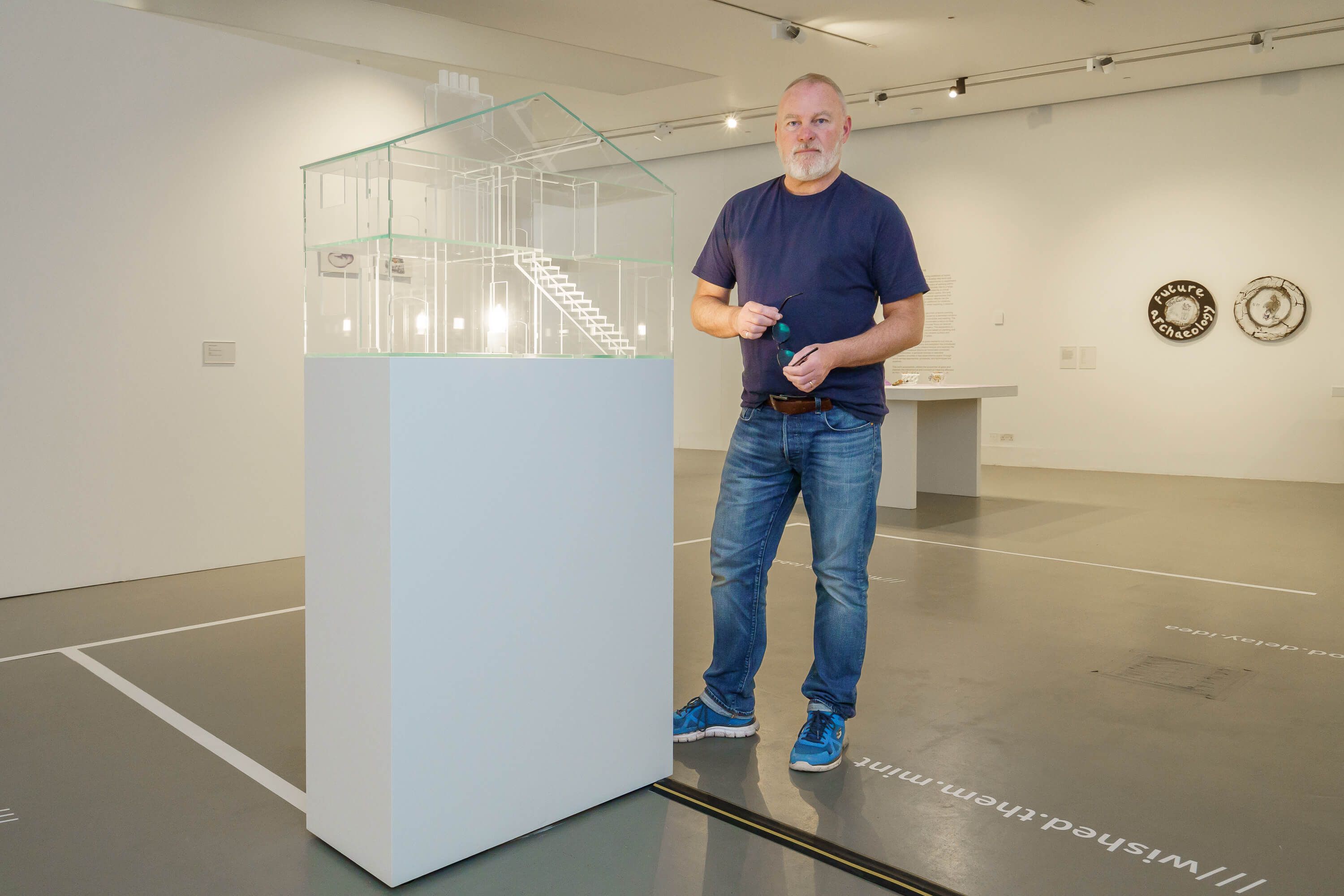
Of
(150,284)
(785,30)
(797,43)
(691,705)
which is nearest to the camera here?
(691,705)

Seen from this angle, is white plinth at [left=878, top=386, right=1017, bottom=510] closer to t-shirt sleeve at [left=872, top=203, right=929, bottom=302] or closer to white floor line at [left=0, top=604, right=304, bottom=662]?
white floor line at [left=0, top=604, right=304, bottom=662]

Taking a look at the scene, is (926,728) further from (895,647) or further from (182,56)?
(182,56)

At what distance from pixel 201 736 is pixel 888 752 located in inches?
67.8

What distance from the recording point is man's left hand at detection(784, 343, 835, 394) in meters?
2.16

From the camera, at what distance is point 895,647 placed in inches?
132

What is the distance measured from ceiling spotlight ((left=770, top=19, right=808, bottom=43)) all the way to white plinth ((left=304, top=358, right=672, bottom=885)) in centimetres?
564

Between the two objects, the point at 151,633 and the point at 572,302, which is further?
the point at 151,633

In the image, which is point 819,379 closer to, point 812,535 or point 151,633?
point 812,535

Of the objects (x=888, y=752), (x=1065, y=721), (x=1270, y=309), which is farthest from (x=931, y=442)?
(x=888, y=752)

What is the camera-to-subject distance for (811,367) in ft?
7.07

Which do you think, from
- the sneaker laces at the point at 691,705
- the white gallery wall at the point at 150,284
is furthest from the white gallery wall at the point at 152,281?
the sneaker laces at the point at 691,705

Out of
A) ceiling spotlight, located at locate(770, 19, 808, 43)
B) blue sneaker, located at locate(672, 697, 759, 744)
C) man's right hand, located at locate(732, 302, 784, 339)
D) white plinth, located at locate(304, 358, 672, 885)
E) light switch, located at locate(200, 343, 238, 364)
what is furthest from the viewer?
ceiling spotlight, located at locate(770, 19, 808, 43)

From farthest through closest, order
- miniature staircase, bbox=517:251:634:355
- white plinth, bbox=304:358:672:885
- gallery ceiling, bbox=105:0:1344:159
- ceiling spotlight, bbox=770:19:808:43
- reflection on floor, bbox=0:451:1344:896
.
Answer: ceiling spotlight, bbox=770:19:808:43 → gallery ceiling, bbox=105:0:1344:159 → miniature staircase, bbox=517:251:634:355 → reflection on floor, bbox=0:451:1344:896 → white plinth, bbox=304:358:672:885

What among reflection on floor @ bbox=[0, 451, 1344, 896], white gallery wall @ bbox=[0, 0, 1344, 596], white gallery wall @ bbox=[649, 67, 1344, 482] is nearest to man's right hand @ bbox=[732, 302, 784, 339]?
reflection on floor @ bbox=[0, 451, 1344, 896]
